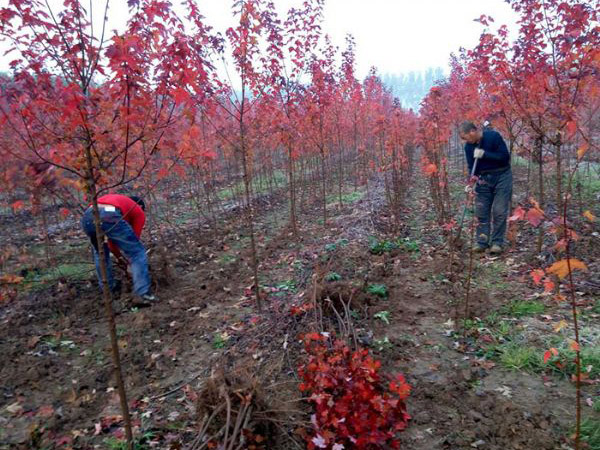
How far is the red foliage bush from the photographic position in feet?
7.68

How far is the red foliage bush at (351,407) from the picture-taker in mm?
2342

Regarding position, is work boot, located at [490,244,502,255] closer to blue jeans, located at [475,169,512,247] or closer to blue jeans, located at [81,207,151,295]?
blue jeans, located at [475,169,512,247]

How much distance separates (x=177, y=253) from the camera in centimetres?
726

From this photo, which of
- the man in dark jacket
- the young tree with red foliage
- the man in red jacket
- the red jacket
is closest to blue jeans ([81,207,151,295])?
the man in red jacket

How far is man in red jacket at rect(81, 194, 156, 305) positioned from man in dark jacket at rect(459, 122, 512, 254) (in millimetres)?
4669

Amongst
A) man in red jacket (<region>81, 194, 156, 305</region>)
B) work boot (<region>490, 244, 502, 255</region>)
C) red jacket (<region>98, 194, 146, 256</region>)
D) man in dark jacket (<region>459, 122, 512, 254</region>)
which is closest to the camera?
man in red jacket (<region>81, 194, 156, 305</region>)

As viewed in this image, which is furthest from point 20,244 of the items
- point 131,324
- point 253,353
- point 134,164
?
point 253,353

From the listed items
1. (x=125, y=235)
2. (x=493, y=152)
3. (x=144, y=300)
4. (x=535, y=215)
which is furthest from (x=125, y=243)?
(x=493, y=152)

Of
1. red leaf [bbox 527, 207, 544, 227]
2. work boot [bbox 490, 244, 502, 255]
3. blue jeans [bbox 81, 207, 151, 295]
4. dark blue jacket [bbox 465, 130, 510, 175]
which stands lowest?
work boot [bbox 490, 244, 502, 255]

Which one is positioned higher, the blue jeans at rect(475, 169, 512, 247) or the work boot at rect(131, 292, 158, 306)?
the blue jeans at rect(475, 169, 512, 247)

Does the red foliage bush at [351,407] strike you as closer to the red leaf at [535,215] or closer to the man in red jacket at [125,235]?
the red leaf at [535,215]

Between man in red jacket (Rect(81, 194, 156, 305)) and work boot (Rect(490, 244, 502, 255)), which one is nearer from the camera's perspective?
man in red jacket (Rect(81, 194, 156, 305))

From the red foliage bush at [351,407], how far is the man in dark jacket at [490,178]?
368cm

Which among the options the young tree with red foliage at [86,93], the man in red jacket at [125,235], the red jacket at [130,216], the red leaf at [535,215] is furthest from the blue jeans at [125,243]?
the red leaf at [535,215]
